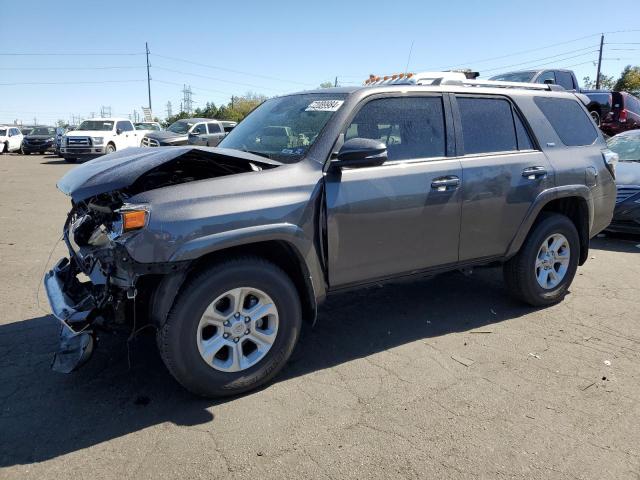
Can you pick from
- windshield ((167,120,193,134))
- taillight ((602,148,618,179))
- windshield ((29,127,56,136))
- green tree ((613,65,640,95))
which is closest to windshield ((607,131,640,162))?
taillight ((602,148,618,179))

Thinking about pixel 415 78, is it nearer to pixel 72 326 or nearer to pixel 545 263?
pixel 545 263

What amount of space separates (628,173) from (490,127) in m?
4.82

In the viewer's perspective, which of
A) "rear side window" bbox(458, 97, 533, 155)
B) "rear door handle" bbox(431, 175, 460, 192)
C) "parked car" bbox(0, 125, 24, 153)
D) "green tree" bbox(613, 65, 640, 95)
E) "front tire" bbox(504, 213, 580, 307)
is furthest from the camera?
"green tree" bbox(613, 65, 640, 95)

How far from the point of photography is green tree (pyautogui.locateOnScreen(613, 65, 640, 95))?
39.6 metres

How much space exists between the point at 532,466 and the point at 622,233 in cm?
618

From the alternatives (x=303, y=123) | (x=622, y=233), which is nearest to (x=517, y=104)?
(x=303, y=123)

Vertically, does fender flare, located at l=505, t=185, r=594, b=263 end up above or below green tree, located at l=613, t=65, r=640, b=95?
below

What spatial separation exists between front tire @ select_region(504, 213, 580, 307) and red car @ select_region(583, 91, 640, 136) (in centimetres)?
1166

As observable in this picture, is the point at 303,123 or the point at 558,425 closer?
the point at 558,425

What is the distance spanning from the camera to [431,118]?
13.0 feet

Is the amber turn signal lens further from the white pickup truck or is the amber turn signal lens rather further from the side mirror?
the white pickup truck

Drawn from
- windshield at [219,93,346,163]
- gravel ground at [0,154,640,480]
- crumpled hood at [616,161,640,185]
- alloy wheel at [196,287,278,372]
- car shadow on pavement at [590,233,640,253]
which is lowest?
gravel ground at [0,154,640,480]

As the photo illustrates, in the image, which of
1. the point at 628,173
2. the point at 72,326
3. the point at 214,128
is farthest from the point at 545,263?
the point at 214,128

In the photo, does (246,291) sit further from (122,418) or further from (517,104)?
(517,104)
